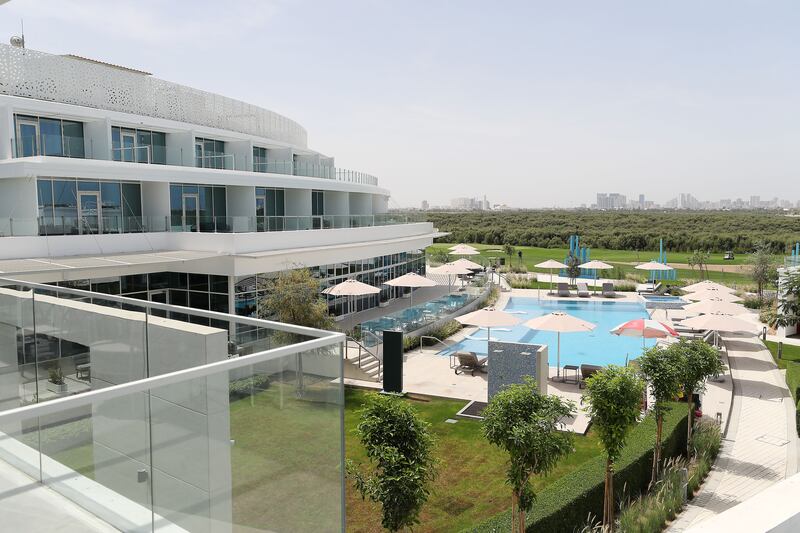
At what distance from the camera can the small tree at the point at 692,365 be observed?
42.8ft

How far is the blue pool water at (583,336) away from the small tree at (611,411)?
13.6 m

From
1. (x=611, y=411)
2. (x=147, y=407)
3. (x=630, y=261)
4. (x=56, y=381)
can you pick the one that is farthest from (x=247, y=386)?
(x=630, y=261)

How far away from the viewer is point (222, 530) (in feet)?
12.4

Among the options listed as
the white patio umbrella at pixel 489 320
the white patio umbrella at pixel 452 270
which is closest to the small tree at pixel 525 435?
the white patio umbrella at pixel 489 320

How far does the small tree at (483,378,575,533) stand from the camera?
28.5ft

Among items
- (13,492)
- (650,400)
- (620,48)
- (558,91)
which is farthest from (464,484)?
(558,91)

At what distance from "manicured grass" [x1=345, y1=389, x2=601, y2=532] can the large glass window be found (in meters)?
→ 15.4

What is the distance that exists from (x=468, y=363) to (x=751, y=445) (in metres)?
8.42

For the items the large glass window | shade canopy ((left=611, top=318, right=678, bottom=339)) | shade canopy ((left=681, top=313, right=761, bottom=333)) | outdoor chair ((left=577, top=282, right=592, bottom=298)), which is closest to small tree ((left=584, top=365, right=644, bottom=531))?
shade canopy ((left=611, top=318, right=678, bottom=339))

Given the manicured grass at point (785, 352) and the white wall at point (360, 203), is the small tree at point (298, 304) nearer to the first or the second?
the manicured grass at point (785, 352)

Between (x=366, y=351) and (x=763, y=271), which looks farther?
(x=763, y=271)

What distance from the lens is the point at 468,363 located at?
20719mm

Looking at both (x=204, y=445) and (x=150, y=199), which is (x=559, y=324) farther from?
(x=204, y=445)

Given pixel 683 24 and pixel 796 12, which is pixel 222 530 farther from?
pixel 683 24
